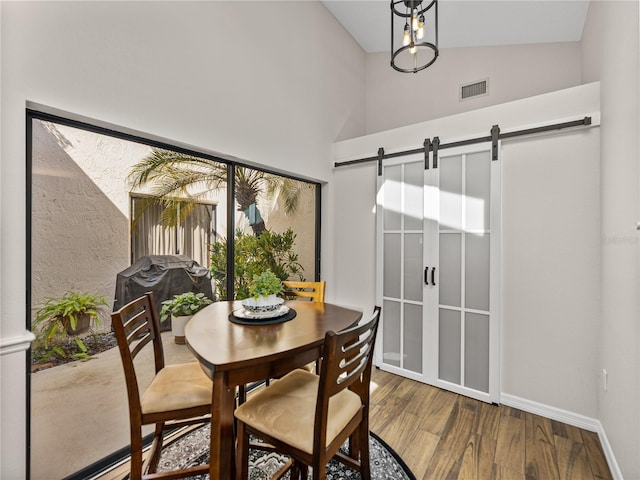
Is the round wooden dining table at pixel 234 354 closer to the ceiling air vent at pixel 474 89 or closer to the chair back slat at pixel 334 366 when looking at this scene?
the chair back slat at pixel 334 366

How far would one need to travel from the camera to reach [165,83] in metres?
1.95

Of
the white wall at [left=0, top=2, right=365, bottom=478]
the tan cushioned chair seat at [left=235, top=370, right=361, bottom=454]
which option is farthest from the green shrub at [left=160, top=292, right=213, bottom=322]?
the tan cushioned chair seat at [left=235, top=370, right=361, bottom=454]

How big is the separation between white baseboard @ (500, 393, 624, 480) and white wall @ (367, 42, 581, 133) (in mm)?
2889

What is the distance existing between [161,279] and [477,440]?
2430mm

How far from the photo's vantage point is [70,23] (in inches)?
60.7

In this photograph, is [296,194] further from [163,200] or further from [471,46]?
[471,46]

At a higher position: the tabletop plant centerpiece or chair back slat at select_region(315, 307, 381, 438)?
the tabletop plant centerpiece

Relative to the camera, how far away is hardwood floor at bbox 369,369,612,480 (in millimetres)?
1803

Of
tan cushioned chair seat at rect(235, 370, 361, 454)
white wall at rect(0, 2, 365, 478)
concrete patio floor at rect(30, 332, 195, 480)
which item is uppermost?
white wall at rect(0, 2, 365, 478)

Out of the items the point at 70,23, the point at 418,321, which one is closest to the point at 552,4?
the point at 418,321

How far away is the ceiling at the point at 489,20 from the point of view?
269cm

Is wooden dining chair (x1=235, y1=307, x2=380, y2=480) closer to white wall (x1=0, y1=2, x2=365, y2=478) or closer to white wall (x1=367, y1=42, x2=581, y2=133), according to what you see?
white wall (x1=0, y1=2, x2=365, y2=478)

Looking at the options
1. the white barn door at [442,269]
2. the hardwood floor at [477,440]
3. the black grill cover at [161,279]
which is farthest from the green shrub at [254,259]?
the hardwood floor at [477,440]

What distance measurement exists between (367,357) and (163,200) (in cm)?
166
